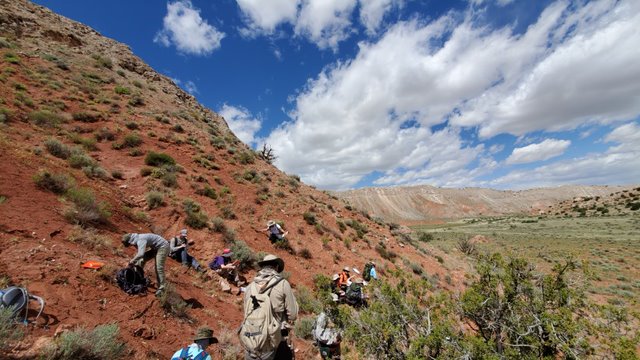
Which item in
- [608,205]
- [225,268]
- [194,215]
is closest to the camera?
[225,268]

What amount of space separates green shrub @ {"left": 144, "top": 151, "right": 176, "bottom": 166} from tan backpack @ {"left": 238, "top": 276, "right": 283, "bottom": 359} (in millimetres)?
12146

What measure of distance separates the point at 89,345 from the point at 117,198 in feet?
23.5

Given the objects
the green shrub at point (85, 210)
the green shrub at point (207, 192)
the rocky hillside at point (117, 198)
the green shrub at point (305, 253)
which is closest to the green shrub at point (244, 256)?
the rocky hillside at point (117, 198)

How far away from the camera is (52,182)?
7.82 m

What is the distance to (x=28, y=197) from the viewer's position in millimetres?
6836

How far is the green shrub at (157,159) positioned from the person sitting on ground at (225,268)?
23.4ft

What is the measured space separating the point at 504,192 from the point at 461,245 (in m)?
121

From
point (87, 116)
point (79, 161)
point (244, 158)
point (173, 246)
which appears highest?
point (87, 116)

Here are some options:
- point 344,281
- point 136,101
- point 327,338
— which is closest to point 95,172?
point 344,281

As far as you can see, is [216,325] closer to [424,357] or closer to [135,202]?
[424,357]

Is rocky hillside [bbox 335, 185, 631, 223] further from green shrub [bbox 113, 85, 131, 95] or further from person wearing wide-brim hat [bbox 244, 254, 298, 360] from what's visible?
person wearing wide-brim hat [bbox 244, 254, 298, 360]

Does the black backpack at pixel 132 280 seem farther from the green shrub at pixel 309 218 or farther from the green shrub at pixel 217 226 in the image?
the green shrub at pixel 309 218

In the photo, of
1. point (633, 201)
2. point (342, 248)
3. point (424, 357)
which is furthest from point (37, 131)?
point (633, 201)

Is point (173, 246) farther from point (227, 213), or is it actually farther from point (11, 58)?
point (11, 58)
